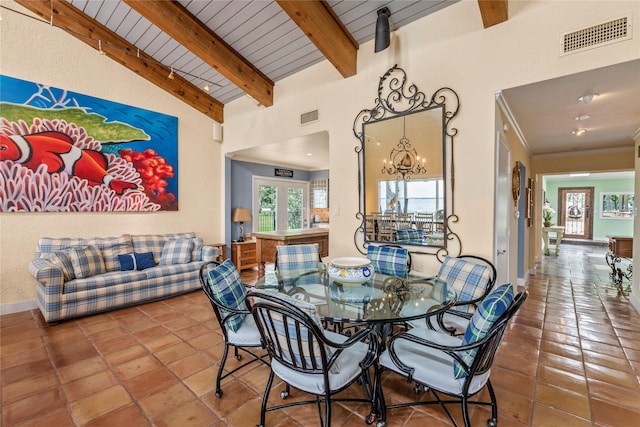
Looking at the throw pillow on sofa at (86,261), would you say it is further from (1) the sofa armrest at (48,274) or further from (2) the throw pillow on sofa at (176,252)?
(2) the throw pillow on sofa at (176,252)

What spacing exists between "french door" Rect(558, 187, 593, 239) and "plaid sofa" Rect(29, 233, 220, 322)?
42.1 ft

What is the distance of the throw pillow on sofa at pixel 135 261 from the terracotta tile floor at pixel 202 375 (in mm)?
683

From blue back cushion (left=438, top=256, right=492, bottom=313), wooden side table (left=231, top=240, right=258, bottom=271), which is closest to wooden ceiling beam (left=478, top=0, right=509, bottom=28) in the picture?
blue back cushion (left=438, top=256, right=492, bottom=313)

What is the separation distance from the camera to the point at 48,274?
123 inches

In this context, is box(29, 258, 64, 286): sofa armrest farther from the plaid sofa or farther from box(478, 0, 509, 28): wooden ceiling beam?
box(478, 0, 509, 28): wooden ceiling beam

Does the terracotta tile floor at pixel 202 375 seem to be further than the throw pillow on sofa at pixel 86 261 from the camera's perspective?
No

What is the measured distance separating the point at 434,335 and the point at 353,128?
8.44 ft

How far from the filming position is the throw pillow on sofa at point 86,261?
3524 mm

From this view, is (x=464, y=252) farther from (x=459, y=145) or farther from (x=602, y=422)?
(x=602, y=422)

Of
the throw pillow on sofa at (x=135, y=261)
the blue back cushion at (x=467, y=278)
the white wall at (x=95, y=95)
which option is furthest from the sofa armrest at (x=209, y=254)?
the blue back cushion at (x=467, y=278)

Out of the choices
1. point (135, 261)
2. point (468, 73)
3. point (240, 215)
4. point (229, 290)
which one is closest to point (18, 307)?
point (135, 261)

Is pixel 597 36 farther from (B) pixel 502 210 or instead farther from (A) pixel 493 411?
(A) pixel 493 411

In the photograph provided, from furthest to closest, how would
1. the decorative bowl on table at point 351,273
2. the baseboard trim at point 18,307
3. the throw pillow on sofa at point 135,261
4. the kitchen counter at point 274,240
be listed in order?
the kitchen counter at point 274,240, the throw pillow on sofa at point 135,261, the baseboard trim at point 18,307, the decorative bowl on table at point 351,273

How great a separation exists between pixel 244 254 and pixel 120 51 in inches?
150
